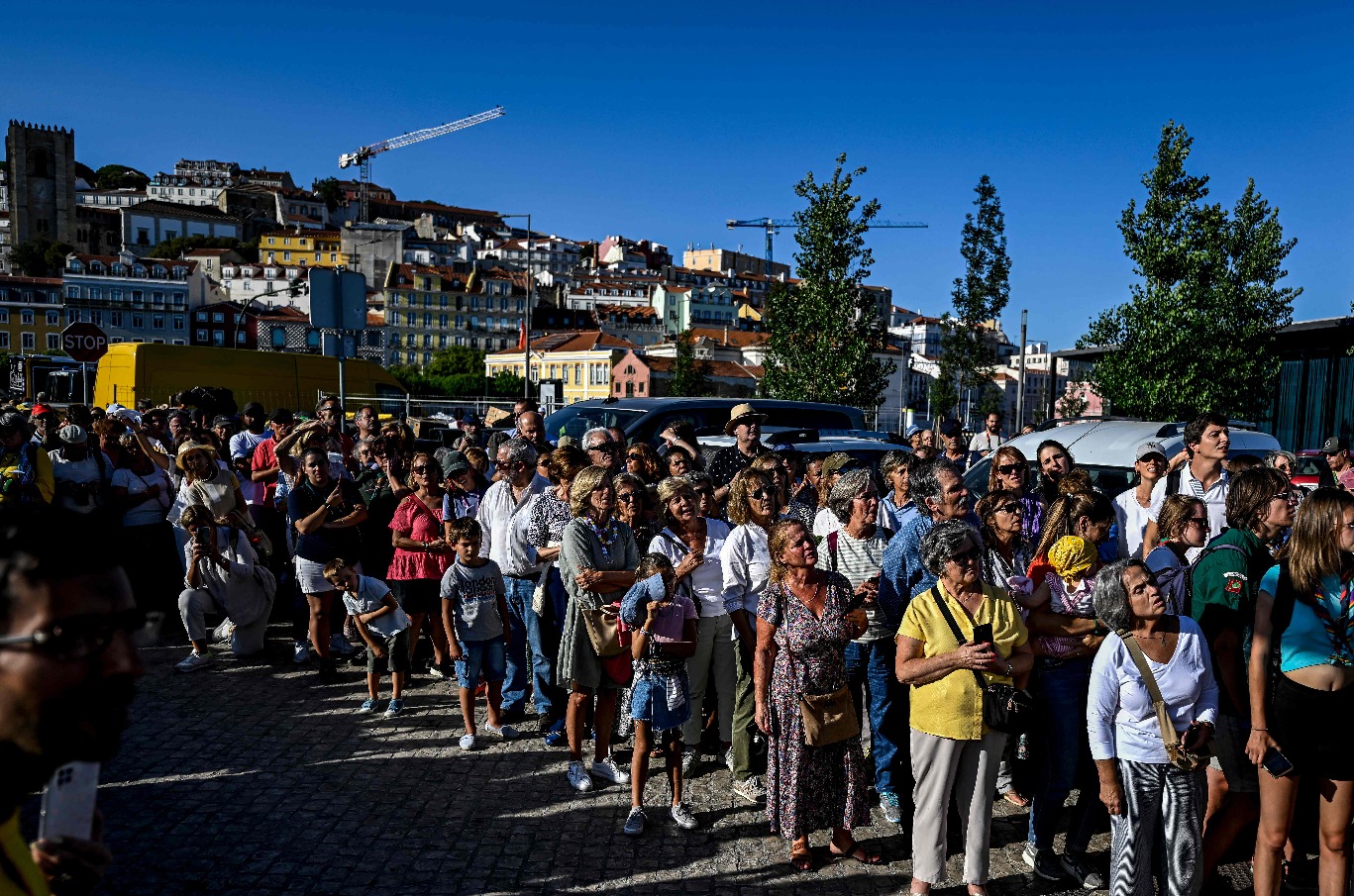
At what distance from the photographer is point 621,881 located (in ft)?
14.7

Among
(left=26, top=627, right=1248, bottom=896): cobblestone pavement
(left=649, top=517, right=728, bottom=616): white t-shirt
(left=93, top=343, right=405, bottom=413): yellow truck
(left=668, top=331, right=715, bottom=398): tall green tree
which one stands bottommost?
(left=26, top=627, right=1248, bottom=896): cobblestone pavement

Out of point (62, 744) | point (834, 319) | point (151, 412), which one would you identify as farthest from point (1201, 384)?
point (62, 744)

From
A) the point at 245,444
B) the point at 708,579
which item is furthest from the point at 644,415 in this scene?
the point at 708,579

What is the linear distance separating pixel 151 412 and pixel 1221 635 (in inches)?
441

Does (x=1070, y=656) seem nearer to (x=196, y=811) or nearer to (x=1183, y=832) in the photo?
(x=1183, y=832)

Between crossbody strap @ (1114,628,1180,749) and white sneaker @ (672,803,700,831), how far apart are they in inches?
94.6

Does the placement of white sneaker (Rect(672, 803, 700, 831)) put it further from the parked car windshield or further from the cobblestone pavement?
the parked car windshield

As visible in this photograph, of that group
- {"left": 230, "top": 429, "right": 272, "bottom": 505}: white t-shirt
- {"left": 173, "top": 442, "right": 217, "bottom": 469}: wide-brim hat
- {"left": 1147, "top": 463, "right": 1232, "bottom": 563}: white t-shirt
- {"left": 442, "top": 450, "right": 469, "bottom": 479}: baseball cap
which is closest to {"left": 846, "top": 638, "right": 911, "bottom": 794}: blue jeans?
{"left": 1147, "top": 463, "right": 1232, "bottom": 563}: white t-shirt

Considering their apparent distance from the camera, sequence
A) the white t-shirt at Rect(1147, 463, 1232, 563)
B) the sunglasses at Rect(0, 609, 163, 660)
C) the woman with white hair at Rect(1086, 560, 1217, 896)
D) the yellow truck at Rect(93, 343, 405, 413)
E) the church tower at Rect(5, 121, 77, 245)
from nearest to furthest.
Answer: the sunglasses at Rect(0, 609, 163, 660) < the woman with white hair at Rect(1086, 560, 1217, 896) < the white t-shirt at Rect(1147, 463, 1232, 563) < the yellow truck at Rect(93, 343, 405, 413) < the church tower at Rect(5, 121, 77, 245)

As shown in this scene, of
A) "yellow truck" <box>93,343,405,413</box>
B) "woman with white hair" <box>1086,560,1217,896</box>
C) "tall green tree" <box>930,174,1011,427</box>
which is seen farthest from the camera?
"tall green tree" <box>930,174,1011,427</box>

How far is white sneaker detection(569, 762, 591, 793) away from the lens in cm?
554

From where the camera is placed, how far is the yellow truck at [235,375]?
71.6ft

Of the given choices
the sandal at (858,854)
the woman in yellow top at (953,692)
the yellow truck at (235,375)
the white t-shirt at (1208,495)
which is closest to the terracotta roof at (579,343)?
the yellow truck at (235,375)

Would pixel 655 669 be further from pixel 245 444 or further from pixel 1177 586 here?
pixel 245 444
